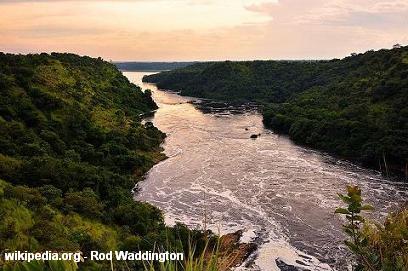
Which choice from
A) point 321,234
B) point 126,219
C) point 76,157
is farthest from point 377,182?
point 76,157

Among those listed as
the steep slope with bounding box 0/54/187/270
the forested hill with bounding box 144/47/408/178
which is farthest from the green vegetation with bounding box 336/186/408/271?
the forested hill with bounding box 144/47/408/178

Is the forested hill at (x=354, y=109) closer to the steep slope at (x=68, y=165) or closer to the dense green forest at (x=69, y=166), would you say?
the dense green forest at (x=69, y=166)

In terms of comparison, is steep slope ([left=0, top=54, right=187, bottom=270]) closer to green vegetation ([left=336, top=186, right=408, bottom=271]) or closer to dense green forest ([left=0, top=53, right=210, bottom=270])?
dense green forest ([left=0, top=53, right=210, bottom=270])

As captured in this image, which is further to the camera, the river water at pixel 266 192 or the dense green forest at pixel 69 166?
the river water at pixel 266 192

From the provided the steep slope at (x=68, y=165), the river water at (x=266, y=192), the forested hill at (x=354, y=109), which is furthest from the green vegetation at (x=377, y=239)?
the forested hill at (x=354, y=109)

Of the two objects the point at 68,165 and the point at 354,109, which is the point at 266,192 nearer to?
the point at 68,165

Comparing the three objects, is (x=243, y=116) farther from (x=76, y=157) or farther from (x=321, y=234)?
(x=321, y=234)

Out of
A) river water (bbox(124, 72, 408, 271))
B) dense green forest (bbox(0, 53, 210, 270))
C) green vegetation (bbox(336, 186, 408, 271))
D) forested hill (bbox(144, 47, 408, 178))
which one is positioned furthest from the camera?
forested hill (bbox(144, 47, 408, 178))
